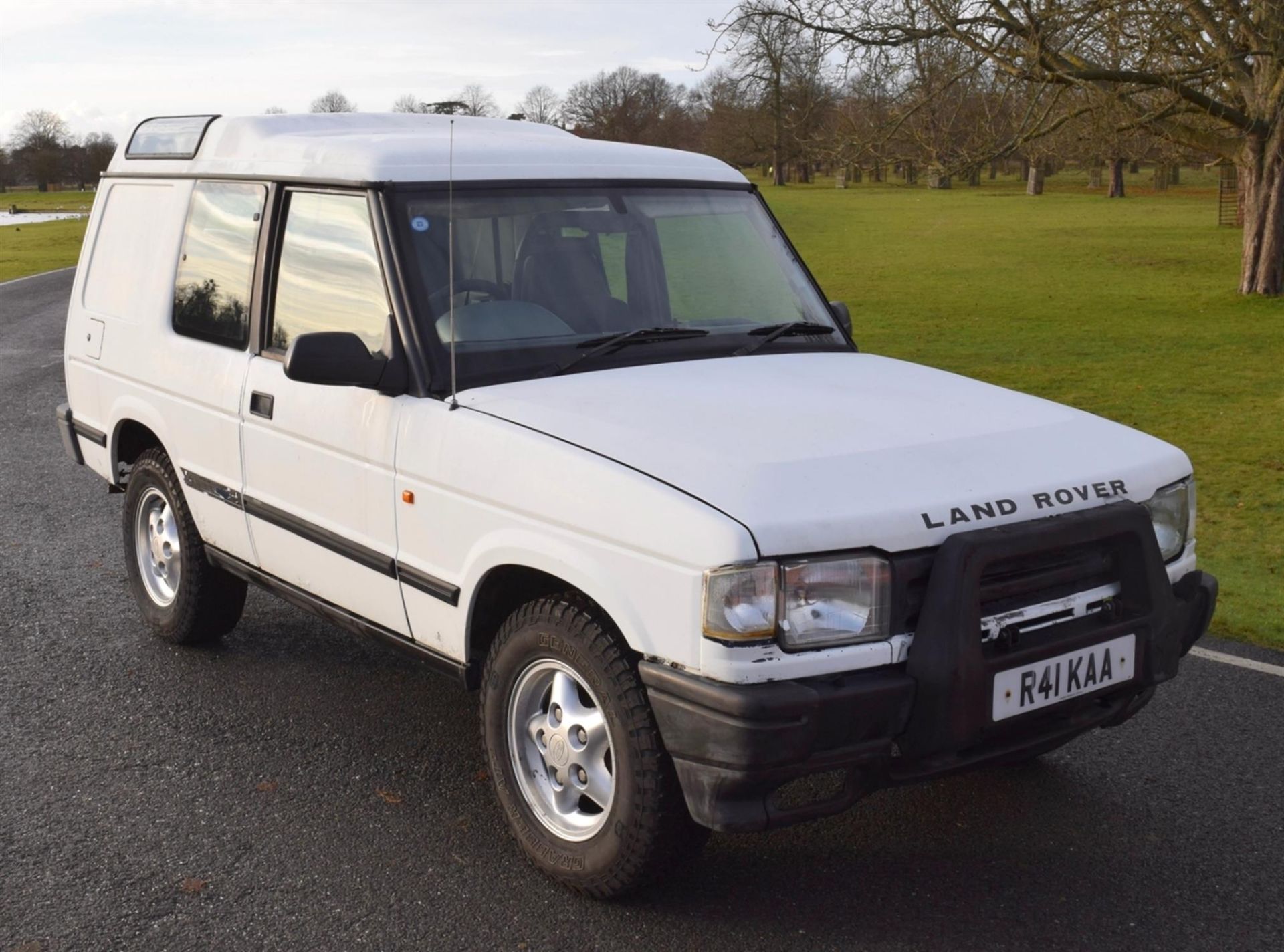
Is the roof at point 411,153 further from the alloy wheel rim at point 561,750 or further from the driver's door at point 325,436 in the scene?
the alloy wheel rim at point 561,750

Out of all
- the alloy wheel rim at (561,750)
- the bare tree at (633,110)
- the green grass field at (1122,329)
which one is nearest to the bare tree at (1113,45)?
the green grass field at (1122,329)

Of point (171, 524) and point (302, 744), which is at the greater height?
point (171, 524)

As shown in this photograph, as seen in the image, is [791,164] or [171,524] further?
[791,164]

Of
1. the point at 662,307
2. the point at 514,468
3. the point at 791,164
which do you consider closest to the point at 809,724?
the point at 514,468

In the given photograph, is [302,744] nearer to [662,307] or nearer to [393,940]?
[393,940]

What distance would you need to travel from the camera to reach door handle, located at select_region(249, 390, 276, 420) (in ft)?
15.8

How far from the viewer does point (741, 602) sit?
326cm

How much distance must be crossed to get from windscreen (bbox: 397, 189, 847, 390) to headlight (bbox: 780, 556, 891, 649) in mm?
1301

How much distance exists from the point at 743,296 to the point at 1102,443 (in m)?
1.45

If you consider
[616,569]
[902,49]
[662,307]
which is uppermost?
[902,49]

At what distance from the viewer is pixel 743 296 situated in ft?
16.2

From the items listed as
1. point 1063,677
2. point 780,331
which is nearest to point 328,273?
point 780,331

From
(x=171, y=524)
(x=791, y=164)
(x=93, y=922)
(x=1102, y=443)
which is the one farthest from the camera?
(x=791, y=164)

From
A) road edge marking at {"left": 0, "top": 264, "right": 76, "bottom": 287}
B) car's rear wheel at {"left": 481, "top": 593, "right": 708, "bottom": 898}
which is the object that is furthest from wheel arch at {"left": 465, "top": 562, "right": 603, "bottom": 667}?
road edge marking at {"left": 0, "top": 264, "right": 76, "bottom": 287}
